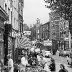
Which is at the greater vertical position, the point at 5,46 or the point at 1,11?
the point at 1,11

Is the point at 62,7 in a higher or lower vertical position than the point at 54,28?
A: lower

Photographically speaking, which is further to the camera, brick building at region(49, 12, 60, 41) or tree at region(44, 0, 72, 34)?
brick building at region(49, 12, 60, 41)

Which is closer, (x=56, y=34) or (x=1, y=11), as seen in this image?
(x=1, y=11)

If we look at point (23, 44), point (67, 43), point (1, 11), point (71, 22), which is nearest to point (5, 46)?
point (23, 44)

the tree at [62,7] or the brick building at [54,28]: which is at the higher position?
the brick building at [54,28]

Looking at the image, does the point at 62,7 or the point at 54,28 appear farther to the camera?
the point at 54,28

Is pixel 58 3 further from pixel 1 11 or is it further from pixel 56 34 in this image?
pixel 56 34

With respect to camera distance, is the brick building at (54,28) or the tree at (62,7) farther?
the brick building at (54,28)

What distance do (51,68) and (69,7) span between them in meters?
4.52

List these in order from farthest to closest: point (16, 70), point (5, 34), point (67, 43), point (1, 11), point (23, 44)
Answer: point (67, 43) < point (23, 44) < point (5, 34) < point (1, 11) < point (16, 70)

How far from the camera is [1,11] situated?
16.6 meters

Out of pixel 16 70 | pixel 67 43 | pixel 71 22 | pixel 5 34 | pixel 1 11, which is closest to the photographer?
pixel 16 70

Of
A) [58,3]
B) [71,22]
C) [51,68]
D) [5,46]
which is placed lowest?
[51,68]

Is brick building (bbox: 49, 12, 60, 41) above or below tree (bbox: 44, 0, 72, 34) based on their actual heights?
above
